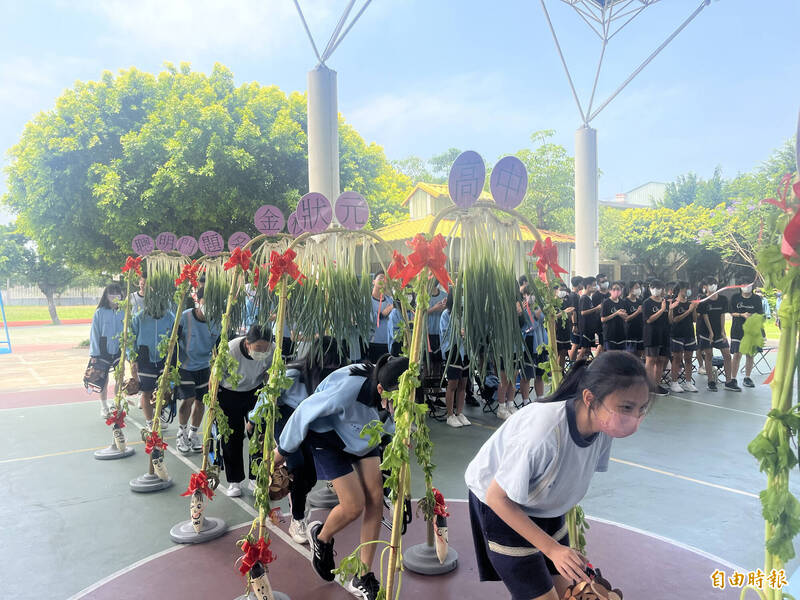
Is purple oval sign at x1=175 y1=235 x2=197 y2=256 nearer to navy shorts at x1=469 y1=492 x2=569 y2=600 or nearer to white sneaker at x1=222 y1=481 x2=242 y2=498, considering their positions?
white sneaker at x1=222 y1=481 x2=242 y2=498

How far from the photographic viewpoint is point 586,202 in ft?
44.3

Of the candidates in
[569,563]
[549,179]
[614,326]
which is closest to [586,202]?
[614,326]

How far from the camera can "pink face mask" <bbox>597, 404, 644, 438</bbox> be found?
1.81 meters

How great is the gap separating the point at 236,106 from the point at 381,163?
455cm

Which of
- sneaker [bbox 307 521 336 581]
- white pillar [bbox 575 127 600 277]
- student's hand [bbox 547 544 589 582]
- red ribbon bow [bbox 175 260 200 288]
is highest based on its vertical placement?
white pillar [bbox 575 127 600 277]

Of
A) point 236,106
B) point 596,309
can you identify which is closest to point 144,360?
point 596,309

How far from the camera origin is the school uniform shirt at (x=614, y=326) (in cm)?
884

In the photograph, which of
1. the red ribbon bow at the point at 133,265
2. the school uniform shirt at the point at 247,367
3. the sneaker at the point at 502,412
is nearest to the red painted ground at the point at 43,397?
the red ribbon bow at the point at 133,265

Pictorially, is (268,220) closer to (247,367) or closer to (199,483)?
(247,367)

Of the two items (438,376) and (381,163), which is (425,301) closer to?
(438,376)

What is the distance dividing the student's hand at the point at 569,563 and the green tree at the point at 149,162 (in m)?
12.2

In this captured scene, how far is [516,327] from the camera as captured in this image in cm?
238

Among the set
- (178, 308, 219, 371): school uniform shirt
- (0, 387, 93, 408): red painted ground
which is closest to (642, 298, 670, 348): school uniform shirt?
(178, 308, 219, 371): school uniform shirt

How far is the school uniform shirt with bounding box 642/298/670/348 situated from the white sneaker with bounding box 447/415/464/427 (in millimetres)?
3600
